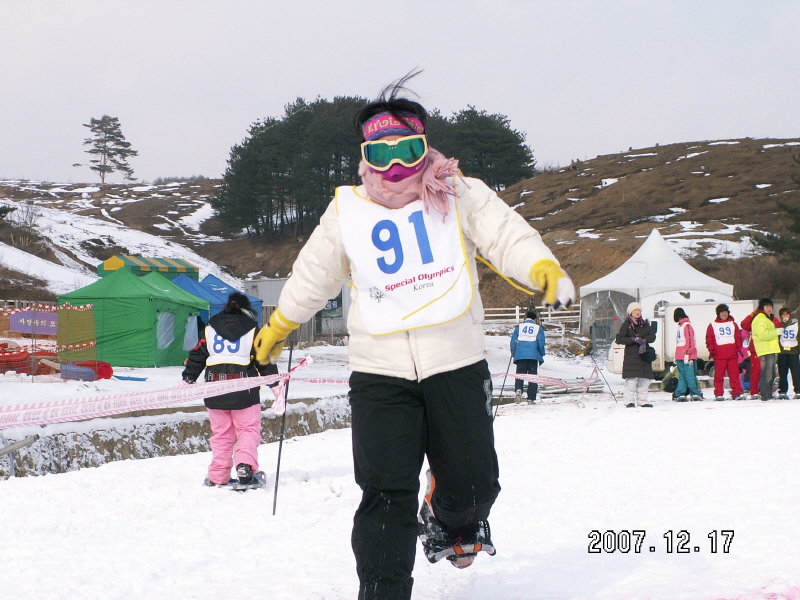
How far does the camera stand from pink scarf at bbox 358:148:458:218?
9.31ft

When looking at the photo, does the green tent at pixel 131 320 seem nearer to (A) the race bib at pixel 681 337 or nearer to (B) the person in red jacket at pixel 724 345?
(A) the race bib at pixel 681 337

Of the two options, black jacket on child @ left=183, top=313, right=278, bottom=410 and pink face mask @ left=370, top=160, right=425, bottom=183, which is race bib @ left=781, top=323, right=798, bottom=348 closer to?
black jacket on child @ left=183, top=313, right=278, bottom=410

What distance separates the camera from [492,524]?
4.36 metres

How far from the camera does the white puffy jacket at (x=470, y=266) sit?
2754 millimetres

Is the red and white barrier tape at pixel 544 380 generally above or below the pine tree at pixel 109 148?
below

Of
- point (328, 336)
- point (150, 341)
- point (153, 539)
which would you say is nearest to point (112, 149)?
point (328, 336)

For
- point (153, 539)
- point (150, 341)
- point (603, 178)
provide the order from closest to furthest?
1. point (153, 539)
2. point (150, 341)
3. point (603, 178)

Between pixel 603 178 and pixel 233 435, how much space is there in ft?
226

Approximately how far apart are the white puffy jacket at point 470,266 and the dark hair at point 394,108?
29 centimetres

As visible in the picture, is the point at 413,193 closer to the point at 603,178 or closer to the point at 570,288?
the point at 570,288

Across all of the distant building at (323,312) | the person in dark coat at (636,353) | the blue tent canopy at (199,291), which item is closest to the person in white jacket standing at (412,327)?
the person in dark coat at (636,353)

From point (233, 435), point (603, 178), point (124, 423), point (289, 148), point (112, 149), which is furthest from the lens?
point (112, 149)

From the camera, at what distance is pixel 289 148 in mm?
58781
